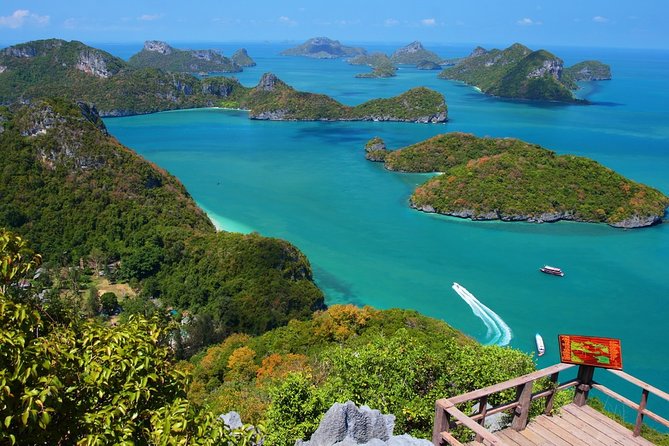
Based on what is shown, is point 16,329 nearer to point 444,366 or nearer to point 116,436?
point 116,436

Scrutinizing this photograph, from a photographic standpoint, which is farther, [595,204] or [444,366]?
[595,204]

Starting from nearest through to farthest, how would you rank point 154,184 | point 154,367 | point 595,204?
point 154,367
point 154,184
point 595,204

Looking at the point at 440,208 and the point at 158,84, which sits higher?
the point at 158,84

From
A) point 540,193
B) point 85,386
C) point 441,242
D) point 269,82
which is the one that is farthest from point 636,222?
point 269,82

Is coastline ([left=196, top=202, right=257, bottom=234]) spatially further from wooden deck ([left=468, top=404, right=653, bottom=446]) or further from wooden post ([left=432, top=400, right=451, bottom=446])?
wooden post ([left=432, top=400, right=451, bottom=446])

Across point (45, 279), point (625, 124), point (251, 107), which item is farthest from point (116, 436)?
point (251, 107)
